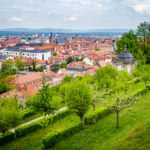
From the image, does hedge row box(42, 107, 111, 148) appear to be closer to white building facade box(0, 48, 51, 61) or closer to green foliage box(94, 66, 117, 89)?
green foliage box(94, 66, 117, 89)

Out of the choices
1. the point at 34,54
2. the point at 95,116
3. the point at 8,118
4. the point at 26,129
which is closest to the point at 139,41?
the point at 95,116

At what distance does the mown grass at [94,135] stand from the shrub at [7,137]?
0.48 m

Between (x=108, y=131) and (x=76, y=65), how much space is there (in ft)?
183

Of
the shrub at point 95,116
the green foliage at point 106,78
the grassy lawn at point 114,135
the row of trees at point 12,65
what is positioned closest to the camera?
the grassy lawn at point 114,135

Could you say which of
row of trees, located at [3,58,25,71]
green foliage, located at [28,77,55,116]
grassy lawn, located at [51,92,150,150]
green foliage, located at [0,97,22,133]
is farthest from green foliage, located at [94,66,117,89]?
row of trees, located at [3,58,25,71]

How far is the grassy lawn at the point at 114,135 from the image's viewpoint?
13.3 metres

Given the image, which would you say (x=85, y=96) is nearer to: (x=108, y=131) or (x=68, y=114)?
(x=108, y=131)

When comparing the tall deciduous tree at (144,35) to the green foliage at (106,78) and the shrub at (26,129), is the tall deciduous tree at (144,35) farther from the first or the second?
the shrub at (26,129)

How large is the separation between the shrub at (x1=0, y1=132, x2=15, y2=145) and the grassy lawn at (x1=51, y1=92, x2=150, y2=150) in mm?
4992

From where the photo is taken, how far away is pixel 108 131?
1708 centimetres

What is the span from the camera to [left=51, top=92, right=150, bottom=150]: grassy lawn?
43.7ft

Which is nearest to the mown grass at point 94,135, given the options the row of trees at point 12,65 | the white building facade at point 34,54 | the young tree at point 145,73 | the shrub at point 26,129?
the shrub at point 26,129

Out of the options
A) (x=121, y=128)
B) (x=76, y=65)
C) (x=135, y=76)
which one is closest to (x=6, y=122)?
(x=121, y=128)

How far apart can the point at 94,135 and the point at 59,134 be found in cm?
284
